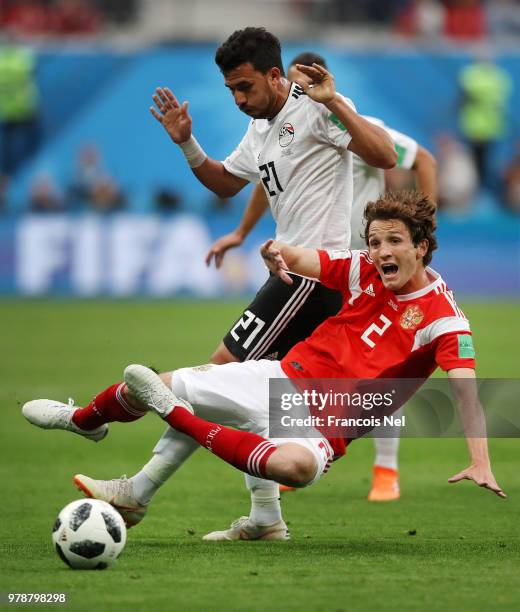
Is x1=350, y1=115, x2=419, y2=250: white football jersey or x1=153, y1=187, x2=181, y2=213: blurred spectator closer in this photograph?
x1=350, y1=115, x2=419, y2=250: white football jersey

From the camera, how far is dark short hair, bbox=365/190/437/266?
20.1 feet

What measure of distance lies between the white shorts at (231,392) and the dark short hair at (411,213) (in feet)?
3.01

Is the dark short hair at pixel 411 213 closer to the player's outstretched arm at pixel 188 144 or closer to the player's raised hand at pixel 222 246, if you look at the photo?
the player's outstretched arm at pixel 188 144

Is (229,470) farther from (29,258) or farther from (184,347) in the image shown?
(29,258)

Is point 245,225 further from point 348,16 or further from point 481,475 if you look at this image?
point 348,16

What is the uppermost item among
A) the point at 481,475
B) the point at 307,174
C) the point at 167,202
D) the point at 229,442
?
the point at 167,202

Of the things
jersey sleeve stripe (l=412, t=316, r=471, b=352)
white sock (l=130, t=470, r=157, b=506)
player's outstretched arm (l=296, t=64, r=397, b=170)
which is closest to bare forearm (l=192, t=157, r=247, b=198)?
player's outstretched arm (l=296, t=64, r=397, b=170)

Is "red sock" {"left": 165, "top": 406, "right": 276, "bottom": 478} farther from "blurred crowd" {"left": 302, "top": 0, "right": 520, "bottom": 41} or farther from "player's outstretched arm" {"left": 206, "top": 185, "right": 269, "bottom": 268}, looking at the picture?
"blurred crowd" {"left": 302, "top": 0, "right": 520, "bottom": 41}

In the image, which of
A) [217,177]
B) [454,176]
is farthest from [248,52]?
[454,176]

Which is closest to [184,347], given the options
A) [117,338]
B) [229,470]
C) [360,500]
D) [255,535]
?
[117,338]

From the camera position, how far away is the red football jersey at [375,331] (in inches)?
237

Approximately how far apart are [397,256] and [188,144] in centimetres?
171

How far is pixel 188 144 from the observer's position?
7238 millimetres

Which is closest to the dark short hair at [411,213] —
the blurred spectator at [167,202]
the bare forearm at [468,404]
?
the bare forearm at [468,404]
